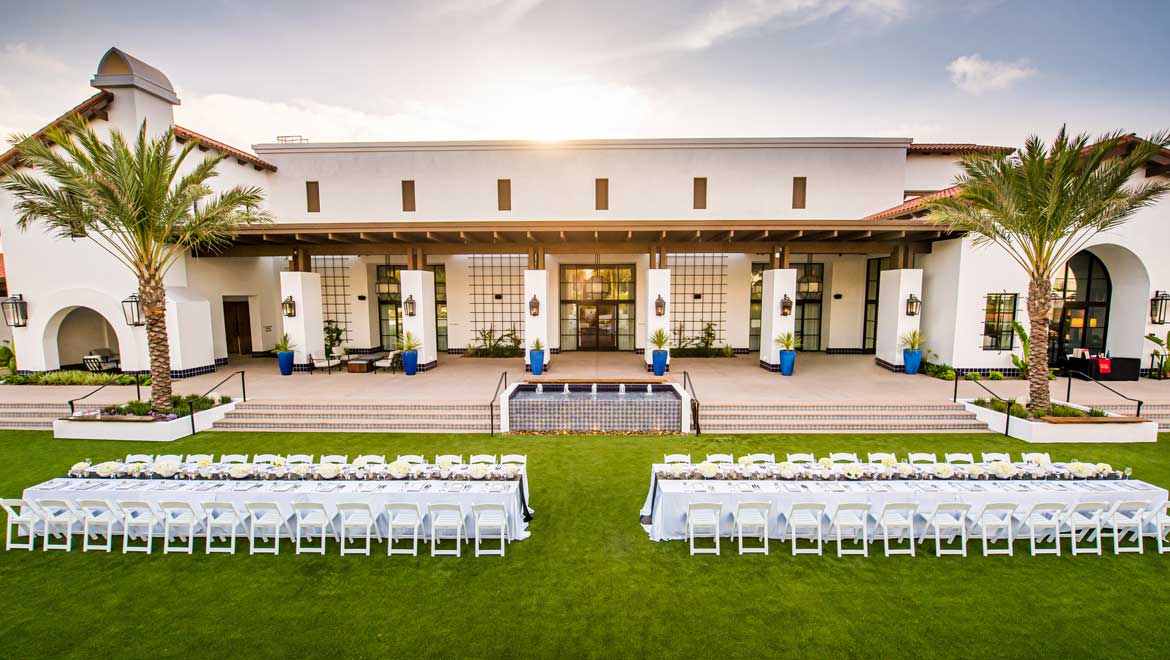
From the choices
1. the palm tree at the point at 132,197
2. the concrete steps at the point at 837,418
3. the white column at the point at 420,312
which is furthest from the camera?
the white column at the point at 420,312

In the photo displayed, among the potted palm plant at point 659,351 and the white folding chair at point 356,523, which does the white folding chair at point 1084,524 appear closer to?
the white folding chair at point 356,523

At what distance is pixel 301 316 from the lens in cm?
1495

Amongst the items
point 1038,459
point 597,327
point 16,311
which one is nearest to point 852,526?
point 1038,459

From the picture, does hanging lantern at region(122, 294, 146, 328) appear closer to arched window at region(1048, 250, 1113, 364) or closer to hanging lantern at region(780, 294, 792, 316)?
hanging lantern at region(780, 294, 792, 316)

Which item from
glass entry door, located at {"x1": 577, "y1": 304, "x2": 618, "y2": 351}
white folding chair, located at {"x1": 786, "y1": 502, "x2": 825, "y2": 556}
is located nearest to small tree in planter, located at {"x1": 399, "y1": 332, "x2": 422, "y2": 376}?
glass entry door, located at {"x1": 577, "y1": 304, "x2": 618, "y2": 351}

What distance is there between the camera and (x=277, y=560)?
5254 mm

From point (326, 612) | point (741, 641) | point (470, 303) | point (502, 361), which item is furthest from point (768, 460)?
point (470, 303)

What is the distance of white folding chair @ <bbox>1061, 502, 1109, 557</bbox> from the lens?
17.1 feet

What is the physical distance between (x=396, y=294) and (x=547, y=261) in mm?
6486

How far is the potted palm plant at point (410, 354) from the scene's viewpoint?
14312mm

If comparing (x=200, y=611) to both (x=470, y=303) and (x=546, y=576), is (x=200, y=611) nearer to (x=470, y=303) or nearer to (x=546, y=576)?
(x=546, y=576)

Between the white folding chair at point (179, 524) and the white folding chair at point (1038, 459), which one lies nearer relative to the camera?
the white folding chair at point (179, 524)

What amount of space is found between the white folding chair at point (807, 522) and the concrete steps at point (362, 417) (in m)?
6.61

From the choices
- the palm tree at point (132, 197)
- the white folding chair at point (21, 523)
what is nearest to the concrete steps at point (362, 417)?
the palm tree at point (132, 197)
